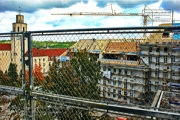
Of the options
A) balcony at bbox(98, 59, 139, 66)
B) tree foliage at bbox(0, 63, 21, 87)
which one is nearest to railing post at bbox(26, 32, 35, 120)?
tree foliage at bbox(0, 63, 21, 87)

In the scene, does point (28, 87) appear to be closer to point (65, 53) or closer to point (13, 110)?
point (65, 53)

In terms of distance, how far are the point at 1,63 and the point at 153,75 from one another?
247cm

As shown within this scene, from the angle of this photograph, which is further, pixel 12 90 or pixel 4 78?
pixel 4 78

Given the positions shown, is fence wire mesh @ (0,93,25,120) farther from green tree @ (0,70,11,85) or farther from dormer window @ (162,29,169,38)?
dormer window @ (162,29,169,38)

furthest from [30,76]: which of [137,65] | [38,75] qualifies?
[137,65]

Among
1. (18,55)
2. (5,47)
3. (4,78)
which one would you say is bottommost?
(4,78)

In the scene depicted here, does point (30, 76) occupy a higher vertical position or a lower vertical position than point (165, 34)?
lower

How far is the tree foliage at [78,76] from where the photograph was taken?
8.16 feet

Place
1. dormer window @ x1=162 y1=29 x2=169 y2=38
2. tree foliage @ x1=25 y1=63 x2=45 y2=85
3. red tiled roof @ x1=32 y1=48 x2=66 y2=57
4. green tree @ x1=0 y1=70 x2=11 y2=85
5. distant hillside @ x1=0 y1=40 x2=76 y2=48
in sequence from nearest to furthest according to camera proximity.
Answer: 1. dormer window @ x1=162 y1=29 x2=169 y2=38
2. distant hillside @ x1=0 y1=40 x2=76 y2=48
3. red tiled roof @ x1=32 y1=48 x2=66 y2=57
4. tree foliage @ x1=25 y1=63 x2=45 y2=85
5. green tree @ x1=0 y1=70 x2=11 y2=85

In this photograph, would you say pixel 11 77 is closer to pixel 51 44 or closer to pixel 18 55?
pixel 18 55

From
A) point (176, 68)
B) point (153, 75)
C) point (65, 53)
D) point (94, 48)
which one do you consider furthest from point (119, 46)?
point (65, 53)

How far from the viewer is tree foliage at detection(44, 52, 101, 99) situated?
98.0 inches

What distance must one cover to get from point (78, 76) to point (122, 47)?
3.65 feet

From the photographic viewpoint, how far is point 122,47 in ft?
6.72
